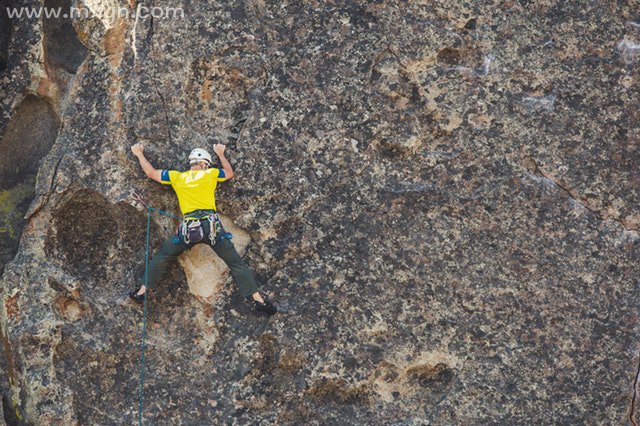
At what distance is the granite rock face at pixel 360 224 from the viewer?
745 centimetres

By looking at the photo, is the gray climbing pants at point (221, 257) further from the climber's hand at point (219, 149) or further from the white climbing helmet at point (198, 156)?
the climber's hand at point (219, 149)

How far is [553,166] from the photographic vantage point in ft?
24.8

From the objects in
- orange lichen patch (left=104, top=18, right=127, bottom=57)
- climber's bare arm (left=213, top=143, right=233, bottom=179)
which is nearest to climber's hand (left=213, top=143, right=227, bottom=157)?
climber's bare arm (left=213, top=143, right=233, bottom=179)

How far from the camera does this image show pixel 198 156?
736 centimetres

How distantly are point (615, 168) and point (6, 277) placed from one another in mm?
4842

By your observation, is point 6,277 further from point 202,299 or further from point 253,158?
point 253,158

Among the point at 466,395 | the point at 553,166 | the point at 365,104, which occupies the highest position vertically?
the point at 365,104

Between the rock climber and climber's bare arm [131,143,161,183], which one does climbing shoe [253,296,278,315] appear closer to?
the rock climber

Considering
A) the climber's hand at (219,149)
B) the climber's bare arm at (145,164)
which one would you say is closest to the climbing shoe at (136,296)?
the climber's bare arm at (145,164)

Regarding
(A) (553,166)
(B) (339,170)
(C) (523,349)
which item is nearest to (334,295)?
(B) (339,170)

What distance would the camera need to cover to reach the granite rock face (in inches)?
293

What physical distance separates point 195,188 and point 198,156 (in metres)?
0.25

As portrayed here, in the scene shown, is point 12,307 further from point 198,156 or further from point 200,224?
point 198,156

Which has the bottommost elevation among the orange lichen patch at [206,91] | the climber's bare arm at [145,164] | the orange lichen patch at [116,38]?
the climber's bare arm at [145,164]
